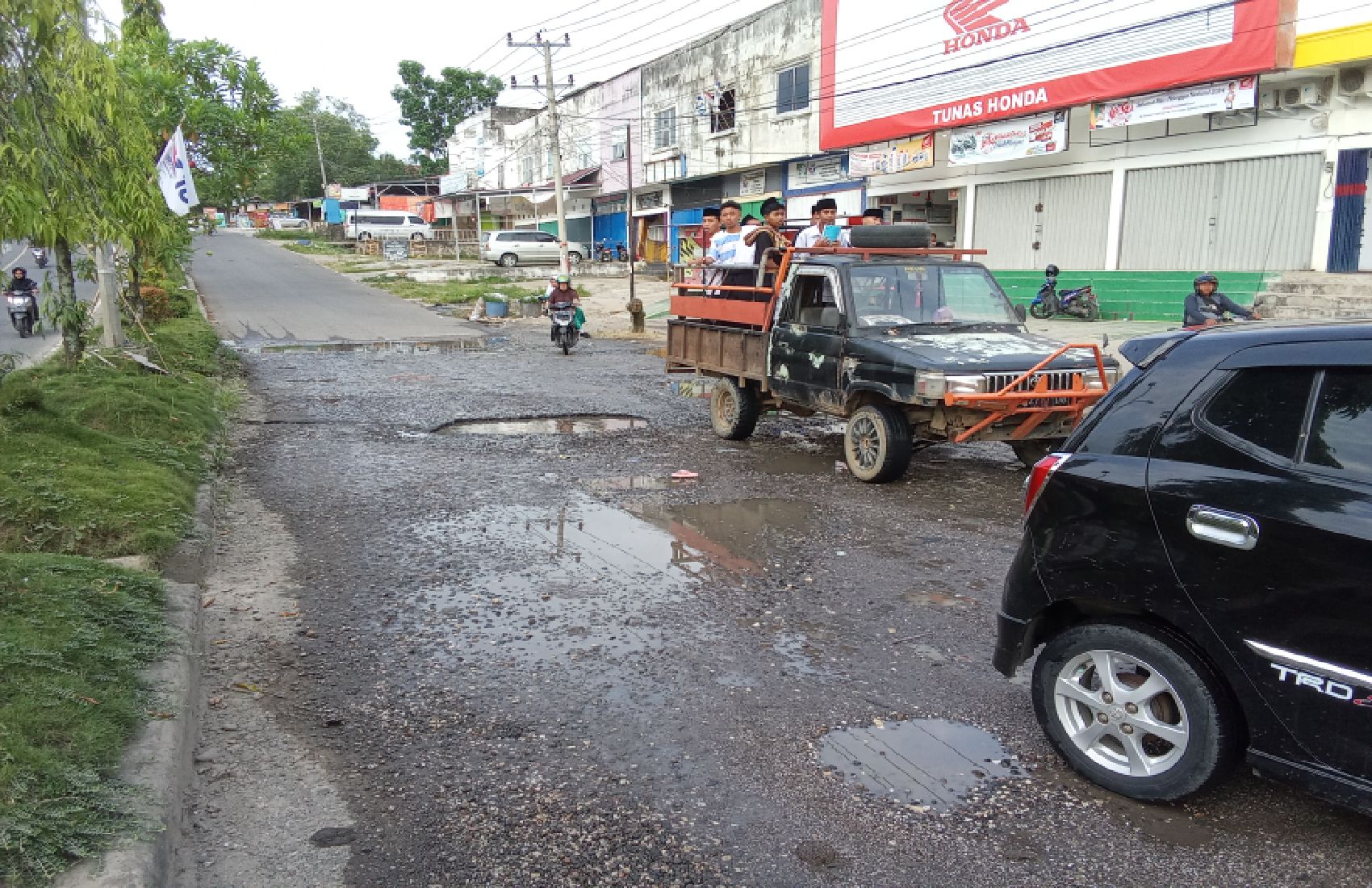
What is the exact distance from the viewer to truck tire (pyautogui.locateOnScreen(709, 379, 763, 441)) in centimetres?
1011

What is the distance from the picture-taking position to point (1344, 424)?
296 centimetres

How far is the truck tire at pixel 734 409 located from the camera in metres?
10.1

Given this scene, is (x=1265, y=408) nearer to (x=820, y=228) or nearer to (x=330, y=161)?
(x=820, y=228)

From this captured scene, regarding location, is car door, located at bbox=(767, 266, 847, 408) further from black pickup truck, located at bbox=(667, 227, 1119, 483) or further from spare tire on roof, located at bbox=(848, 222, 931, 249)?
spare tire on roof, located at bbox=(848, 222, 931, 249)

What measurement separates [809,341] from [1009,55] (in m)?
14.7

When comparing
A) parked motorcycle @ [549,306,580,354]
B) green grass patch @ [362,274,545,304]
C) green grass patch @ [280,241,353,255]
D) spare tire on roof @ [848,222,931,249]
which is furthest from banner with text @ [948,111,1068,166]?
green grass patch @ [280,241,353,255]

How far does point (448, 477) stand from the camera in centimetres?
857

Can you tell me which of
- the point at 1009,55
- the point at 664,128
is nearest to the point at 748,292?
the point at 1009,55

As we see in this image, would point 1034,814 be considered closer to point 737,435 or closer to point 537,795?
point 537,795

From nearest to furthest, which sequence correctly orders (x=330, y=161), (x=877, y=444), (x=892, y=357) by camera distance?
(x=892, y=357)
(x=877, y=444)
(x=330, y=161)

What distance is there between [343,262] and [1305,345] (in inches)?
1969

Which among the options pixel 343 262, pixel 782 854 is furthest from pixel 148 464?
pixel 343 262

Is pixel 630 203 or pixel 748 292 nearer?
pixel 748 292

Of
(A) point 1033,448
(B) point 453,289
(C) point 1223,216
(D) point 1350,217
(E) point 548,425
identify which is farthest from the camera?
(B) point 453,289
